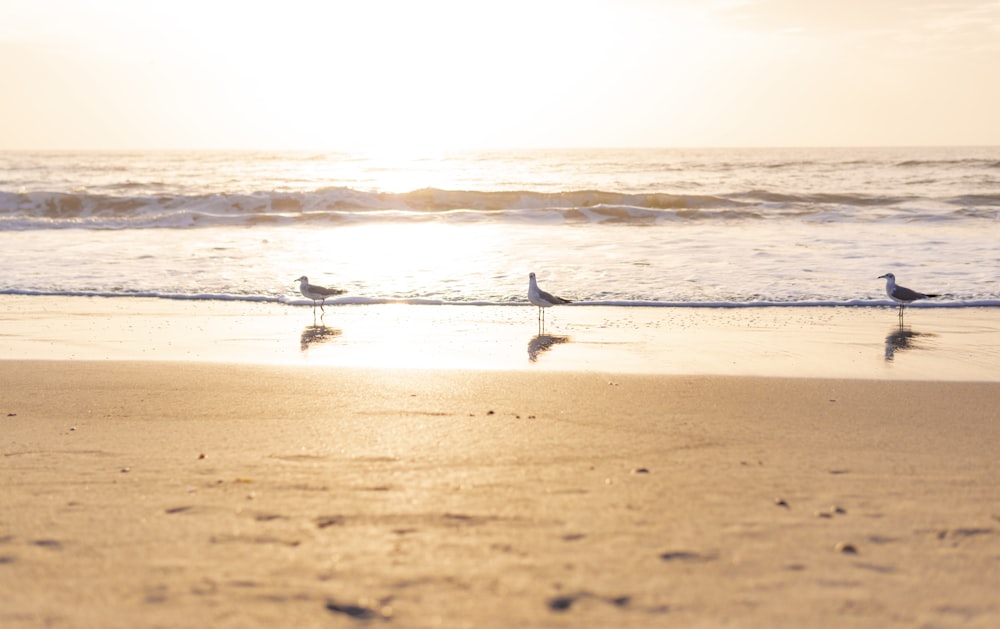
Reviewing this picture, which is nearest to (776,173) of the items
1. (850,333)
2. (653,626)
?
(850,333)

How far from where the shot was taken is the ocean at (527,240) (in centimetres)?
1245

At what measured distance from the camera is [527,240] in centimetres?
1869

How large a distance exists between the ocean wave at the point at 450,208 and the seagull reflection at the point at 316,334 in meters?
14.6

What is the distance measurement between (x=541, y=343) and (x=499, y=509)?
503cm

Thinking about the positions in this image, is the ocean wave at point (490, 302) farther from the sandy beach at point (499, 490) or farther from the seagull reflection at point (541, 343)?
the sandy beach at point (499, 490)

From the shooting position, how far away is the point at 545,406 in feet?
18.8

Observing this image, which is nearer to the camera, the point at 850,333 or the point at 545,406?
the point at 545,406

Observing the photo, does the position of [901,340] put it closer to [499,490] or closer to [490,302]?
[490,302]

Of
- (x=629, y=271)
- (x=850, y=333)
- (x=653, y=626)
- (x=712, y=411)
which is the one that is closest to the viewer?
(x=653, y=626)

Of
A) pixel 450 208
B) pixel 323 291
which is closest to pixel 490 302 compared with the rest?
pixel 323 291

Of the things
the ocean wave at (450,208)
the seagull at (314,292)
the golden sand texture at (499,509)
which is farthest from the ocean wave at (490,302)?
the ocean wave at (450,208)

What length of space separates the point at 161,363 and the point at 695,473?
478 centimetres

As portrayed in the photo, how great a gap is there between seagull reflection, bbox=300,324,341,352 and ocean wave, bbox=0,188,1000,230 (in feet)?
47.8

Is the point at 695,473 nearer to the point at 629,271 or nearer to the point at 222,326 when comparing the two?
the point at 222,326
